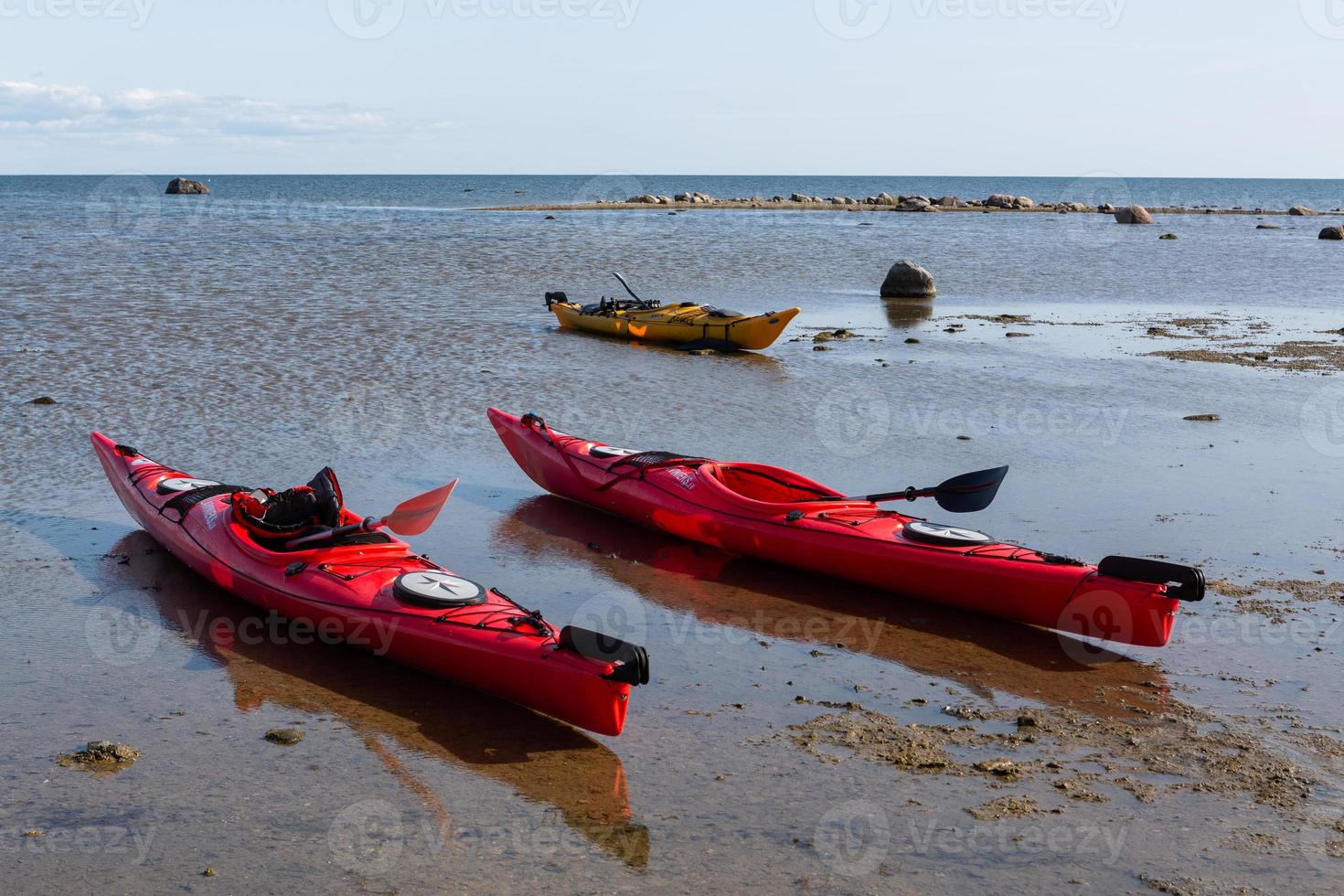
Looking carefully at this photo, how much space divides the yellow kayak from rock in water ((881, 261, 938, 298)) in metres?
6.44

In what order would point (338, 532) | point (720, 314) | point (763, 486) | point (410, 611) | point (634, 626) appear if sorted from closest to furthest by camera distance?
1. point (410, 611)
2. point (338, 532)
3. point (634, 626)
4. point (763, 486)
5. point (720, 314)

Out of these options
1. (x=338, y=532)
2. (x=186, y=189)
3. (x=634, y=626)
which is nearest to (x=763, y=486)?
(x=634, y=626)

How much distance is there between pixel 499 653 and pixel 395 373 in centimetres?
926

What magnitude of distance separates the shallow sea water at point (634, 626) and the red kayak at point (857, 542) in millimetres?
172

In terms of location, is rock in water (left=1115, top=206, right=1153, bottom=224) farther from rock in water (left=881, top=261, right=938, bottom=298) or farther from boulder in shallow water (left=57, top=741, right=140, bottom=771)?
boulder in shallow water (left=57, top=741, right=140, bottom=771)

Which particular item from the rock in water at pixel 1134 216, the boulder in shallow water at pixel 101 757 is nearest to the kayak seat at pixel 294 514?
the boulder in shallow water at pixel 101 757

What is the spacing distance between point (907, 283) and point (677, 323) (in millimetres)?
7658

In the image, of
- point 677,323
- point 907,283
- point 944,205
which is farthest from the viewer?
point 944,205

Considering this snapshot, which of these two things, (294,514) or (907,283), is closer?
(294,514)

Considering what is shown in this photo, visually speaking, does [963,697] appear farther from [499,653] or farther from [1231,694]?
[499,653]

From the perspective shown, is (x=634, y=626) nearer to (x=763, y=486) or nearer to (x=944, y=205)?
(x=763, y=486)

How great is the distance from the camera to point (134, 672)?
603 cm

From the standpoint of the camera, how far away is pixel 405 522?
677 centimetres

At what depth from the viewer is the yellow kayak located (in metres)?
16.6
